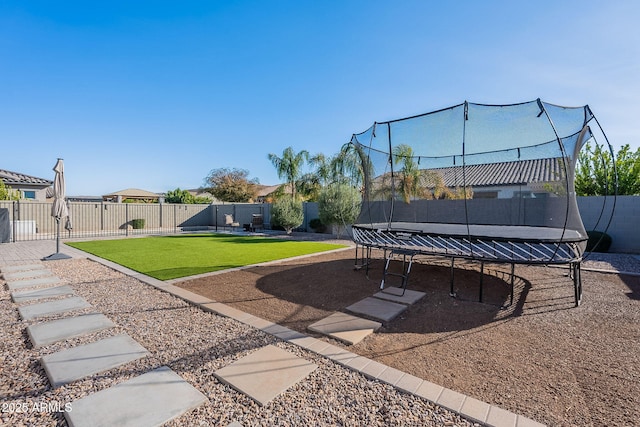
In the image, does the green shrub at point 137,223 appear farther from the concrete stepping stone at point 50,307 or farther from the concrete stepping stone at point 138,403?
the concrete stepping stone at point 138,403

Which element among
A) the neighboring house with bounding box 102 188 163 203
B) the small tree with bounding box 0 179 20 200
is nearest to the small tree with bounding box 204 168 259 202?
the neighboring house with bounding box 102 188 163 203

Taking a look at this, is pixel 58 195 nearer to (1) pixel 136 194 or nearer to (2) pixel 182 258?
(2) pixel 182 258

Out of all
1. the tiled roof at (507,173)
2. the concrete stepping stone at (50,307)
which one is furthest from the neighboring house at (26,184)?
the tiled roof at (507,173)

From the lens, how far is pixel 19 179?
16.7 meters

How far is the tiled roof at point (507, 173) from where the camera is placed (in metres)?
6.59

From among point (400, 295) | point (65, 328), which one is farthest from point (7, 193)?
point (400, 295)

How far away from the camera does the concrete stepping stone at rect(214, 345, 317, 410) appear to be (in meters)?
1.92

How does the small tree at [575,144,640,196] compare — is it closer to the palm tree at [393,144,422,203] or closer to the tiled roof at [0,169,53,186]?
the palm tree at [393,144,422,203]

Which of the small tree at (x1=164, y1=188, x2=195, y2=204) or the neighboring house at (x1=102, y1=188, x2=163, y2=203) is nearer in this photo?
the small tree at (x1=164, y1=188, x2=195, y2=204)

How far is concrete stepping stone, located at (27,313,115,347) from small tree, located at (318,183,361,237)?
30.2 feet

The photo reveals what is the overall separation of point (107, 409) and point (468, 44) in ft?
26.3

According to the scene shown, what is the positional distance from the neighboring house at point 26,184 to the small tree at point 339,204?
1768 cm

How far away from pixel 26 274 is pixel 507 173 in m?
12.7

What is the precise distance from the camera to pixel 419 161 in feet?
25.5
